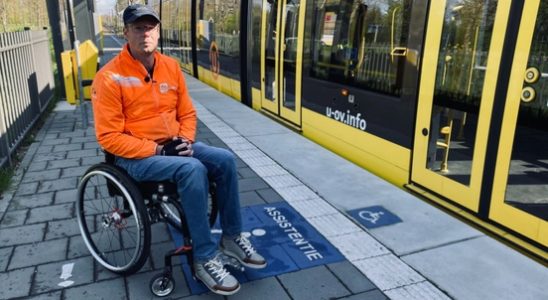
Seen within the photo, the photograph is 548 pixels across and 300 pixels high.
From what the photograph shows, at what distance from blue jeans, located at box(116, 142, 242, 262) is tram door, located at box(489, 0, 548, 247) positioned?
74.2 inches

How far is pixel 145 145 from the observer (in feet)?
7.65

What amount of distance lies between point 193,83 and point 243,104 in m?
2.72

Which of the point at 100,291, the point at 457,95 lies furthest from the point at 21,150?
the point at 457,95

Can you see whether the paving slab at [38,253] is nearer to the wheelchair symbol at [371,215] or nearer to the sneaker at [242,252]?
the sneaker at [242,252]

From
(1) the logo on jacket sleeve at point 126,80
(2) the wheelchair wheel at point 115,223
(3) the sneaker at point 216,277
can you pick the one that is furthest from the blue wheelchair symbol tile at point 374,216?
(1) the logo on jacket sleeve at point 126,80

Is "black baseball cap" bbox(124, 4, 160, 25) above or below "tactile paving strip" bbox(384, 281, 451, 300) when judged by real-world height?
above

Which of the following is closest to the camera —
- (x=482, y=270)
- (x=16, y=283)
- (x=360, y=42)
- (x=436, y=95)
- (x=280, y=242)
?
(x=16, y=283)

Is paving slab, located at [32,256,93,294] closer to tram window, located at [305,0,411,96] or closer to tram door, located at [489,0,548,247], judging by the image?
tram door, located at [489,0,548,247]

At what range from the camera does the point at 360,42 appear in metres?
4.51

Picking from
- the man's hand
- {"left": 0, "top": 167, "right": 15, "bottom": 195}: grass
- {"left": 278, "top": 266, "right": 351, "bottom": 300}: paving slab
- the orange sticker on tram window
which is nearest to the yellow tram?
{"left": 278, "top": 266, "right": 351, "bottom": 300}: paving slab

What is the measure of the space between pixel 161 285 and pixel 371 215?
1714mm

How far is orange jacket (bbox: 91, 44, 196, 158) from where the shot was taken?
2309mm

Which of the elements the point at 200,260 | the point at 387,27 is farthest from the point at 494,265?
the point at 387,27

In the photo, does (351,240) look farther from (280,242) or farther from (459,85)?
(459,85)
